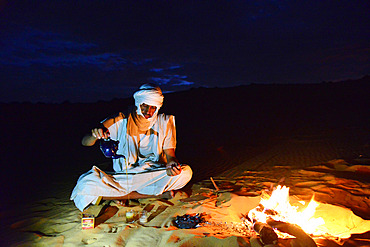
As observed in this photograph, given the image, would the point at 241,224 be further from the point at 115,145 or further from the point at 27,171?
the point at 27,171

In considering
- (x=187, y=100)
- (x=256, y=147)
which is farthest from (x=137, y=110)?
(x=187, y=100)

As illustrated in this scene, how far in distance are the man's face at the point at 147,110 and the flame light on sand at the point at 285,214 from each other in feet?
7.19

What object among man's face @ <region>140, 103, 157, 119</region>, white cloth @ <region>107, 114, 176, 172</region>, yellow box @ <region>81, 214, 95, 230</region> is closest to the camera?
yellow box @ <region>81, 214, 95, 230</region>

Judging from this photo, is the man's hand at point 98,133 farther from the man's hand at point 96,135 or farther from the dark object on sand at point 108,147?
the dark object on sand at point 108,147

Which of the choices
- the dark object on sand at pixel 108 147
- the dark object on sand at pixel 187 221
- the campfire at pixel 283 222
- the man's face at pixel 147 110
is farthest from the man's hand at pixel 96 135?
the campfire at pixel 283 222

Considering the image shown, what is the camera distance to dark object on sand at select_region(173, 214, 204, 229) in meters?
3.32

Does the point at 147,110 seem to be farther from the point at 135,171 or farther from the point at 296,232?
the point at 296,232

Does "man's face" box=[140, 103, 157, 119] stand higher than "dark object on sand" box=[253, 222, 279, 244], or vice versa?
"man's face" box=[140, 103, 157, 119]

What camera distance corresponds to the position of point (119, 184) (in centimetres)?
402

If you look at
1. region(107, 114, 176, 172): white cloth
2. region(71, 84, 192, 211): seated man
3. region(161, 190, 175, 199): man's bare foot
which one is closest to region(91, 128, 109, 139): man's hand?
region(71, 84, 192, 211): seated man

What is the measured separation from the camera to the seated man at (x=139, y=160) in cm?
385

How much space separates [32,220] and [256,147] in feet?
25.3

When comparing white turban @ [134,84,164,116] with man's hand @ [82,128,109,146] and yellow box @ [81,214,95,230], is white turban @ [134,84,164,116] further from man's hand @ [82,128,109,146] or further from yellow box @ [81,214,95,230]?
yellow box @ [81,214,95,230]

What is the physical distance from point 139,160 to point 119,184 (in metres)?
0.60
